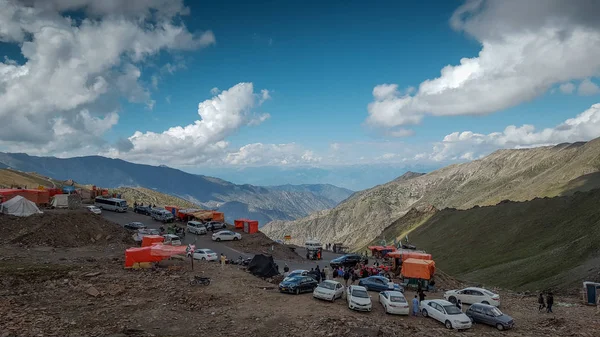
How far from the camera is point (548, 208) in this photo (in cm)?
6612

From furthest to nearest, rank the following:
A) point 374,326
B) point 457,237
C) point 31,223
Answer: point 457,237 < point 31,223 < point 374,326

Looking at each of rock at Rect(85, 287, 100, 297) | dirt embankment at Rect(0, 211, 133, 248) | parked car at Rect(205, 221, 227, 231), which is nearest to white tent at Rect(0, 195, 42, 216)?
dirt embankment at Rect(0, 211, 133, 248)

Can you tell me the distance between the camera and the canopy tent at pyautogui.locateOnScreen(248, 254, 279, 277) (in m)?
33.2

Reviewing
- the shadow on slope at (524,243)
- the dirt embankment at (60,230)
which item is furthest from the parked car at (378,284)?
the dirt embankment at (60,230)

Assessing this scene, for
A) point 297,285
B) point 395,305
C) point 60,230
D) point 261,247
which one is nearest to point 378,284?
point 395,305

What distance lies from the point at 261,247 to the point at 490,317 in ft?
105

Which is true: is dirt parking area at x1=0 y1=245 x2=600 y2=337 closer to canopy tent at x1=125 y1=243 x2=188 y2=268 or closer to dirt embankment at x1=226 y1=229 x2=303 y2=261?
canopy tent at x1=125 y1=243 x2=188 y2=268

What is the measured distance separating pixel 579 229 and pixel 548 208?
14.9 meters

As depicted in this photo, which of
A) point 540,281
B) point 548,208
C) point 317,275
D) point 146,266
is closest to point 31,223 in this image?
point 146,266

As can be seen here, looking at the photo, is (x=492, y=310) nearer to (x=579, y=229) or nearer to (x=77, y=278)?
(x=77, y=278)

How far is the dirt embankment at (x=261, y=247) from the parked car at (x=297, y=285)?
20771 millimetres

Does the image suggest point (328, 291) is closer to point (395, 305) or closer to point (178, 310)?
point (395, 305)

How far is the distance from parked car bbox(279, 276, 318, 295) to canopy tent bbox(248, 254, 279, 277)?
20.6 feet

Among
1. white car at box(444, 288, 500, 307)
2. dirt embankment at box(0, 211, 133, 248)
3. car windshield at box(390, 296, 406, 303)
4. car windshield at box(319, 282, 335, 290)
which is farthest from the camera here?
dirt embankment at box(0, 211, 133, 248)
